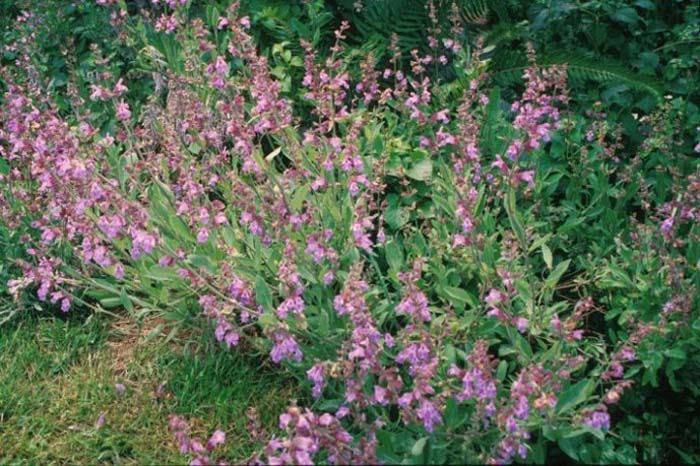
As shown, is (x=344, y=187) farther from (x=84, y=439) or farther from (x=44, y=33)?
(x=44, y=33)

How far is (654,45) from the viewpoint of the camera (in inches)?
163

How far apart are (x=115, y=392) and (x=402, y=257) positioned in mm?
1112

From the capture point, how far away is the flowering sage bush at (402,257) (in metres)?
2.53

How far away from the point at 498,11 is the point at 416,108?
40.8 inches

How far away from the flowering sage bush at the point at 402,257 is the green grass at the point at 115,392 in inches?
5.4

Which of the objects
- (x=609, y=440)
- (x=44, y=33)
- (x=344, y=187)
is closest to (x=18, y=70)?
(x=44, y=33)

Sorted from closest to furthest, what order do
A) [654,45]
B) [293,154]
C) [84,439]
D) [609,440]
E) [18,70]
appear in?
[609,440] < [84,439] < [293,154] < [654,45] < [18,70]

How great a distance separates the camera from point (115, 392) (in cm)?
327

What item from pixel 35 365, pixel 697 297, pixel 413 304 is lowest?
pixel 35 365

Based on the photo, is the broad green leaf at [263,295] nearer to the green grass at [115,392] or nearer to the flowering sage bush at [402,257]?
the flowering sage bush at [402,257]

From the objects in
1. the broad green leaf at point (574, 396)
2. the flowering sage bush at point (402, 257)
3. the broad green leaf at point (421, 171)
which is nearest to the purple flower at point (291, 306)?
the flowering sage bush at point (402, 257)

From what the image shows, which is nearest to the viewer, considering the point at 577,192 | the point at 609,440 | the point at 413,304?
the point at 413,304

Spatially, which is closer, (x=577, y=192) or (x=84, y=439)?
(x=84, y=439)

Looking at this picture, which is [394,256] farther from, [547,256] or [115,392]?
[115,392]
